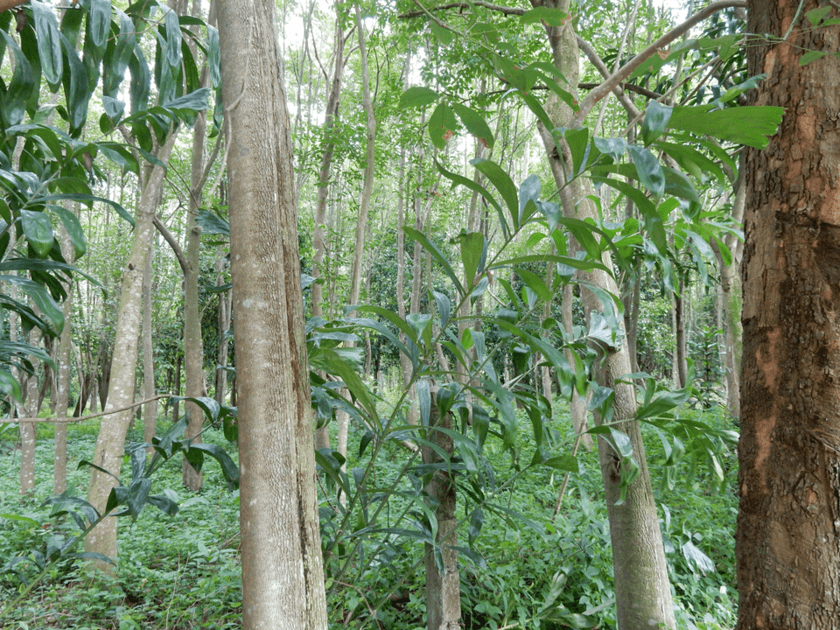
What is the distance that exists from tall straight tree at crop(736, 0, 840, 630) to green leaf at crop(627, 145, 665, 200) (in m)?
0.62

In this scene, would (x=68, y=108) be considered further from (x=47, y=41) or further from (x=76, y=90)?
(x=47, y=41)

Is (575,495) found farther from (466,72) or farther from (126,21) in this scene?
(126,21)

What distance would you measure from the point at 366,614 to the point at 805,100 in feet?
7.59

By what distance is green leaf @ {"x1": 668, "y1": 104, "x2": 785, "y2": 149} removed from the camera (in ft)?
2.48

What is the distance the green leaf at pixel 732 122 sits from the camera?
755mm

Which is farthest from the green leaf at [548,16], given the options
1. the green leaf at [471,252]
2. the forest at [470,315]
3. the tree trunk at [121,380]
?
the tree trunk at [121,380]

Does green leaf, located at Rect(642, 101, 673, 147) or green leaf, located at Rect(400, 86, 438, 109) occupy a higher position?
green leaf, located at Rect(400, 86, 438, 109)

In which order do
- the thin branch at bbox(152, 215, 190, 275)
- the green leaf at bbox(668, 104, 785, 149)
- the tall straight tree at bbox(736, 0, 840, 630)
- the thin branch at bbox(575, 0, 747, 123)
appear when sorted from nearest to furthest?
the green leaf at bbox(668, 104, 785, 149), the tall straight tree at bbox(736, 0, 840, 630), the thin branch at bbox(575, 0, 747, 123), the thin branch at bbox(152, 215, 190, 275)

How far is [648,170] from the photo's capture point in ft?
2.63

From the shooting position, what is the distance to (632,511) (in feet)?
5.84

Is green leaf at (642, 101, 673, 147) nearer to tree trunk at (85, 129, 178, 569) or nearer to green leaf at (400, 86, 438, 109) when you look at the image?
green leaf at (400, 86, 438, 109)

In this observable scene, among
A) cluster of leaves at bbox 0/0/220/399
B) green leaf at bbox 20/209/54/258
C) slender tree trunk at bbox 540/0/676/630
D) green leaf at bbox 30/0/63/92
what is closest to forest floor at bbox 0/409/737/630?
slender tree trunk at bbox 540/0/676/630

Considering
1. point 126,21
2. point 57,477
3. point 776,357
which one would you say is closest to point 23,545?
point 57,477

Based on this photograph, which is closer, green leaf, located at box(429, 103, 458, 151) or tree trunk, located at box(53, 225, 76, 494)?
green leaf, located at box(429, 103, 458, 151)
